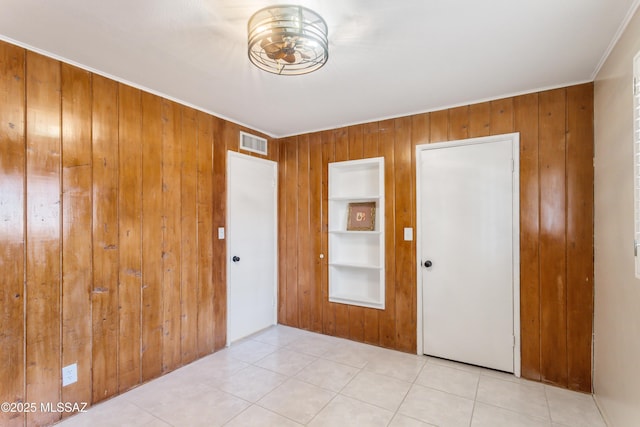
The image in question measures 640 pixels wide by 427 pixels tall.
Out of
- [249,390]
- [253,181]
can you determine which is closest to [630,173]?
[249,390]

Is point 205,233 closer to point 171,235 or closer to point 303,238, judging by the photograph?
point 171,235

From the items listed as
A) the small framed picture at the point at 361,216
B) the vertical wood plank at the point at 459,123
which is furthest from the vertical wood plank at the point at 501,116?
the small framed picture at the point at 361,216

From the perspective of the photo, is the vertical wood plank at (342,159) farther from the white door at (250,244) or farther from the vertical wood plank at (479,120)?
the vertical wood plank at (479,120)

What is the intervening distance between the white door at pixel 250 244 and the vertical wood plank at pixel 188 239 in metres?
0.41

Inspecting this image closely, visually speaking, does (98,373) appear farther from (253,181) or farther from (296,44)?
(296,44)

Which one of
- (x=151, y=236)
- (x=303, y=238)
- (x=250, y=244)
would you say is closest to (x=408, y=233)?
(x=303, y=238)

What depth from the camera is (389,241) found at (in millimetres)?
3275

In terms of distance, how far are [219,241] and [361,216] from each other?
1.61 m

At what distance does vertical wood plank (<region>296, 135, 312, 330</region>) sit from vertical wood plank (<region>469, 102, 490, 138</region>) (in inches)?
72.6

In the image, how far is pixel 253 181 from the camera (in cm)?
364

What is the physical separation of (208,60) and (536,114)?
8.71 ft

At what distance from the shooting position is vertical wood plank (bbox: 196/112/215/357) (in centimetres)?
301

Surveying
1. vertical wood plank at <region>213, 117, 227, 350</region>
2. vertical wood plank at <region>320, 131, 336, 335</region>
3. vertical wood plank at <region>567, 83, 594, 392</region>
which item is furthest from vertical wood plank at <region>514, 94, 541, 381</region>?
vertical wood plank at <region>213, 117, 227, 350</region>

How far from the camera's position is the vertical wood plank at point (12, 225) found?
1.83m
